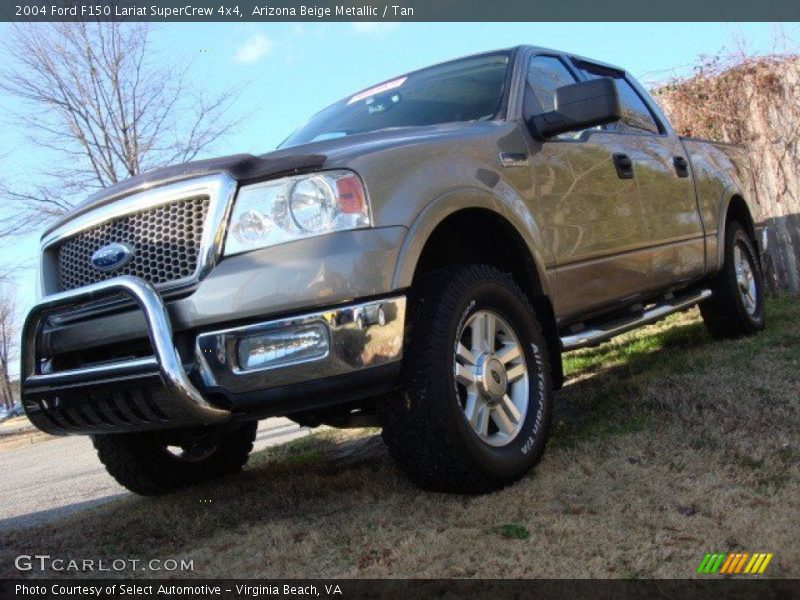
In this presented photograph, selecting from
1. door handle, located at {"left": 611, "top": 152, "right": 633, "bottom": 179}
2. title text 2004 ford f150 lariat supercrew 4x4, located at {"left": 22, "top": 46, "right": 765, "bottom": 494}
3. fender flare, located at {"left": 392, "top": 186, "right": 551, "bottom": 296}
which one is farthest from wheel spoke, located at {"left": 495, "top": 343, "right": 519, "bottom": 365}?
door handle, located at {"left": 611, "top": 152, "right": 633, "bottom": 179}

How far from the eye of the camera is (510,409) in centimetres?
317

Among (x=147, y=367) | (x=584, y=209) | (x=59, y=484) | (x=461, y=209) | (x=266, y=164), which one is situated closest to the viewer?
(x=147, y=367)

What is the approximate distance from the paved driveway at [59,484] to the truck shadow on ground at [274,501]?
666mm

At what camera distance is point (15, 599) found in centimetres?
259

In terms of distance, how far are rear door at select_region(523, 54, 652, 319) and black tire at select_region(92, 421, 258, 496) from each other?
1.66 m

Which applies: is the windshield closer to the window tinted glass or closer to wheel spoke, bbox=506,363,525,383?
the window tinted glass

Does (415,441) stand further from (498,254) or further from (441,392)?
(498,254)

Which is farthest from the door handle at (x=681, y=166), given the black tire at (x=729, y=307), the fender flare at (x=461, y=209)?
the fender flare at (x=461, y=209)

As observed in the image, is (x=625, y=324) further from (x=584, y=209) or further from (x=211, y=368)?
(x=211, y=368)

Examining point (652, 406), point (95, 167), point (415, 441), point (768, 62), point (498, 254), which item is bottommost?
point (652, 406)

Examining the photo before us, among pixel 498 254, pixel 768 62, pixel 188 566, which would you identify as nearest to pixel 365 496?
pixel 188 566

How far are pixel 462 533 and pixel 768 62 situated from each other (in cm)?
759

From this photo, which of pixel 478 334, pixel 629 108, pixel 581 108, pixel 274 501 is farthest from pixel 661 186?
pixel 274 501

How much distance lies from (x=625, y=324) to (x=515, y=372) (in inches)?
48.1
